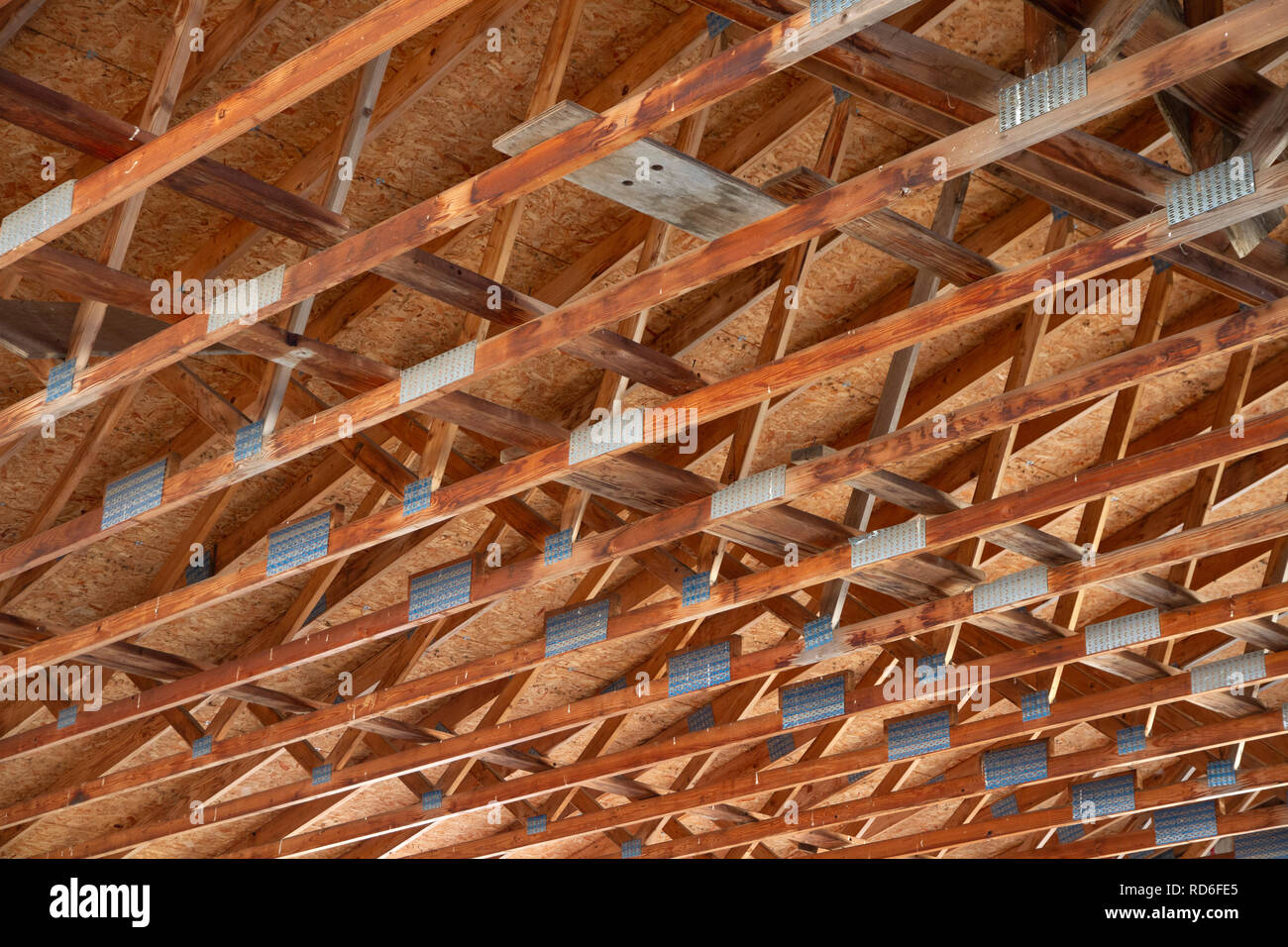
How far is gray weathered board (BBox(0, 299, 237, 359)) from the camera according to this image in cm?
600

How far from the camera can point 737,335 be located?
8.23 meters

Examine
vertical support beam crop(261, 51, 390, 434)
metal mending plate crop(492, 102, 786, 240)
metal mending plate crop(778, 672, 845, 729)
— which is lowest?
metal mending plate crop(778, 672, 845, 729)

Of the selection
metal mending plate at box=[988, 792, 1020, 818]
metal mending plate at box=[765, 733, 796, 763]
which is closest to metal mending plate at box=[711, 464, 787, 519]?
metal mending plate at box=[765, 733, 796, 763]

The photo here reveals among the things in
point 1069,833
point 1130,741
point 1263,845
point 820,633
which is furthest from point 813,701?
Answer: point 1069,833

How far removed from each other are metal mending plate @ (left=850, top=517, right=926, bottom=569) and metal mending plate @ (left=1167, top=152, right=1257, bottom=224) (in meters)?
2.55

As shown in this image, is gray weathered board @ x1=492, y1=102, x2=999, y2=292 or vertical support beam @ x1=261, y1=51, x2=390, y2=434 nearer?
gray weathered board @ x1=492, y1=102, x2=999, y2=292

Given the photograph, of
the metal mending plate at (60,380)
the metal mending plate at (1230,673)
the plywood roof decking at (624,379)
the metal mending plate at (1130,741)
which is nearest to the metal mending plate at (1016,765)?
the plywood roof decking at (624,379)

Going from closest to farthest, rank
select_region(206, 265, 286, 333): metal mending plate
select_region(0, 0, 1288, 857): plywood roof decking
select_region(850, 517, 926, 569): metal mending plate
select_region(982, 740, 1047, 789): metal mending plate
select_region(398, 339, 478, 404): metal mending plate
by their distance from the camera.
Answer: select_region(0, 0, 1288, 857): plywood roof decking, select_region(206, 265, 286, 333): metal mending plate, select_region(398, 339, 478, 404): metal mending plate, select_region(850, 517, 926, 569): metal mending plate, select_region(982, 740, 1047, 789): metal mending plate

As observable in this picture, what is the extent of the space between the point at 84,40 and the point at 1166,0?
4.42 meters

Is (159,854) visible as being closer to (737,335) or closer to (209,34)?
(737,335)

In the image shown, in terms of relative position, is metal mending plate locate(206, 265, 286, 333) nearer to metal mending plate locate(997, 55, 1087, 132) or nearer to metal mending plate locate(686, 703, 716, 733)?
metal mending plate locate(997, 55, 1087, 132)

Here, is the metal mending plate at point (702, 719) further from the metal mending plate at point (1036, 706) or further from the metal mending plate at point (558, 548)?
the metal mending plate at point (558, 548)

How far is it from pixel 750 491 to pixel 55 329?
10.4 feet
